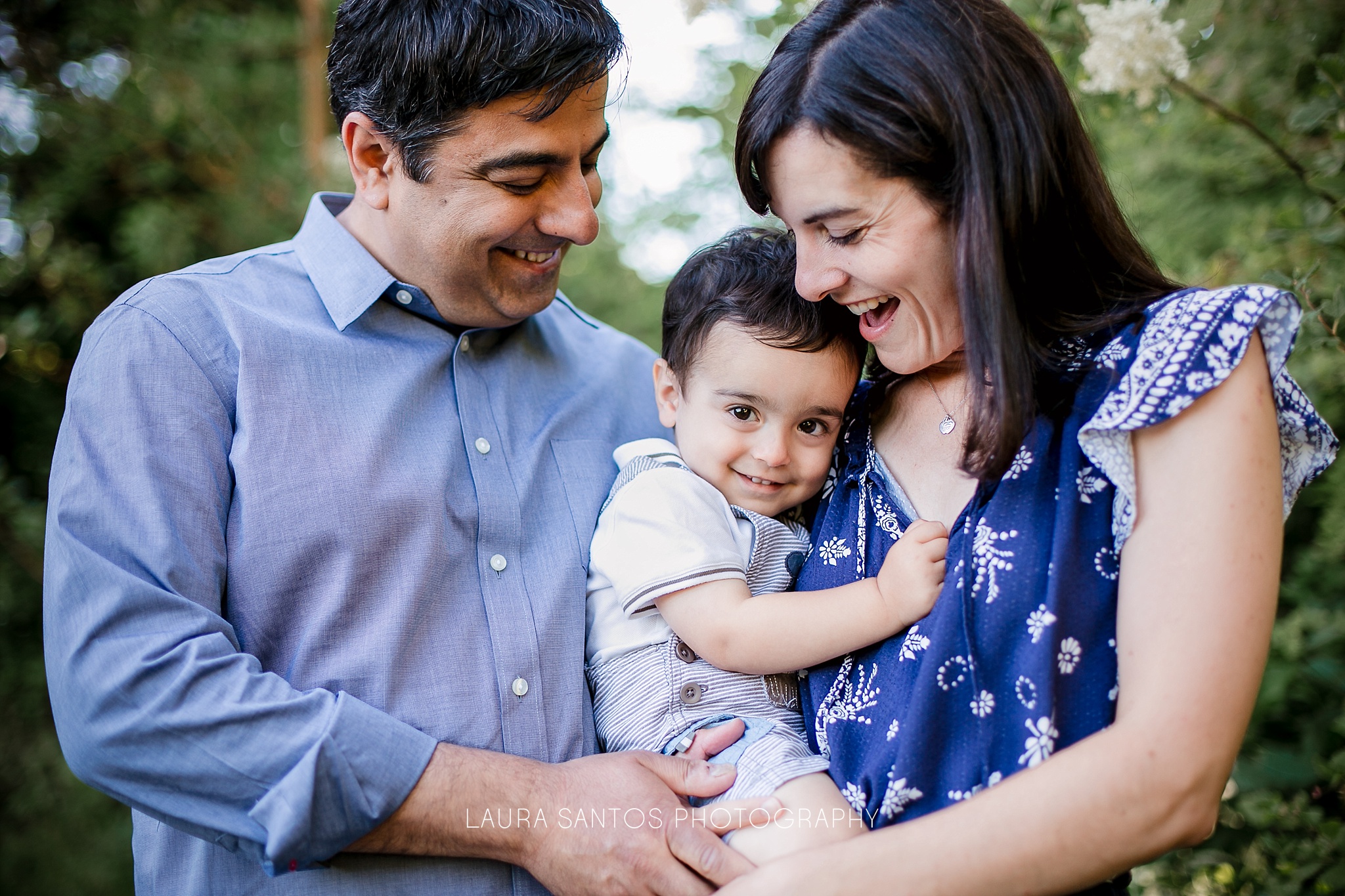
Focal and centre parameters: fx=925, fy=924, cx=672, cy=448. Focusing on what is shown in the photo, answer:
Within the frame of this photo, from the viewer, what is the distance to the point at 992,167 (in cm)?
133

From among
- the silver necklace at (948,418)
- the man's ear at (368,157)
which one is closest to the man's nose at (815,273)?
the silver necklace at (948,418)

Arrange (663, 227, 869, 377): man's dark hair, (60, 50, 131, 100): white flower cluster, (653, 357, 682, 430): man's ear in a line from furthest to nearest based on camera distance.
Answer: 1. (60, 50, 131, 100): white flower cluster
2. (653, 357, 682, 430): man's ear
3. (663, 227, 869, 377): man's dark hair

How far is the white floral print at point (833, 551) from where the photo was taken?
1.58 m

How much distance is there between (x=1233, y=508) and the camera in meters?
1.13

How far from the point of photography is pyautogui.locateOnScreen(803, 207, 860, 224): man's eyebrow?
140cm

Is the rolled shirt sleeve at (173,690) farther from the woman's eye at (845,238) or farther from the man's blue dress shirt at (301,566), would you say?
the woman's eye at (845,238)

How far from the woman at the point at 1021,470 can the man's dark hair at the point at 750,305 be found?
12 centimetres

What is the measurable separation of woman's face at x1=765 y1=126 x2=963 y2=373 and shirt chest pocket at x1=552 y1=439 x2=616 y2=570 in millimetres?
570

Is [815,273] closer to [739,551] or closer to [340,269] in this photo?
[739,551]

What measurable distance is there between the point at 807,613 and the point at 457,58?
117 centimetres

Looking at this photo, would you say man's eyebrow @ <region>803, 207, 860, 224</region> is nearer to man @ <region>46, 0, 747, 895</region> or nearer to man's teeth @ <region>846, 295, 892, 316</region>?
man's teeth @ <region>846, 295, 892, 316</region>

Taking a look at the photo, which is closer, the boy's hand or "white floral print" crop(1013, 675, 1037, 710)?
"white floral print" crop(1013, 675, 1037, 710)

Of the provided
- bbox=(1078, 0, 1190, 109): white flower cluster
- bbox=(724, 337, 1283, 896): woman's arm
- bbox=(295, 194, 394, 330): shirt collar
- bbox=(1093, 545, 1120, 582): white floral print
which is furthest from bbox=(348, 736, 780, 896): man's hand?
bbox=(1078, 0, 1190, 109): white flower cluster

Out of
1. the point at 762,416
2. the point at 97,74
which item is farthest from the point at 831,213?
the point at 97,74
